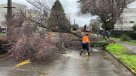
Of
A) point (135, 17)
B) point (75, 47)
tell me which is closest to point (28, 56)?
point (75, 47)

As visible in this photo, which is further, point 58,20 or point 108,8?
point 108,8

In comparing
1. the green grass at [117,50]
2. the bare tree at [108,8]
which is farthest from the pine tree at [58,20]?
the bare tree at [108,8]

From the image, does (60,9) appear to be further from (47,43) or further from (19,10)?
(47,43)

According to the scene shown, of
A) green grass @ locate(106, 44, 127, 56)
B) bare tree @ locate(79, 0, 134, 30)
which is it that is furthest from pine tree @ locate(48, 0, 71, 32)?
bare tree @ locate(79, 0, 134, 30)

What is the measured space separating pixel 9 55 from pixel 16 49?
152 cm

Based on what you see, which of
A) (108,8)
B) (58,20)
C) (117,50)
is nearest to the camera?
(58,20)

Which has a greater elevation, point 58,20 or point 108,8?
point 108,8

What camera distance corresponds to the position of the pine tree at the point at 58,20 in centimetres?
2845

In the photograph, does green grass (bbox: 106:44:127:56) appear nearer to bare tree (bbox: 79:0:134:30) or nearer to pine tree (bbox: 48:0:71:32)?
pine tree (bbox: 48:0:71:32)

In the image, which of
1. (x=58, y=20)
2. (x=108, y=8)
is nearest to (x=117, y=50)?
(x=58, y=20)

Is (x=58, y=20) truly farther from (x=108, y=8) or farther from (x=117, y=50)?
(x=108, y=8)

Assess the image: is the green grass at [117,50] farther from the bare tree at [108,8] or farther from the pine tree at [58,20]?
the bare tree at [108,8]

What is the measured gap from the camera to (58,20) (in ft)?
95.7

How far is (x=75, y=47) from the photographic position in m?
32.3
